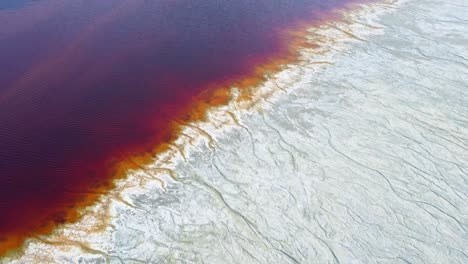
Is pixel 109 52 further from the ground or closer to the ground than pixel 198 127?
further from the ground

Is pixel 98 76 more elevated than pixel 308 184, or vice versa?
pixel 98 76

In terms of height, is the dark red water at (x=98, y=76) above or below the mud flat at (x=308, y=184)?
above

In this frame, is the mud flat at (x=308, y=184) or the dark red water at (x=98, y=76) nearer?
the mud flat at (x=308, y=184)

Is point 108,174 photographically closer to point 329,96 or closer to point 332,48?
point 329,96

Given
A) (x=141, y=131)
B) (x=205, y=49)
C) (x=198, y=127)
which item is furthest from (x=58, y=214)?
(x=205, y=49)
